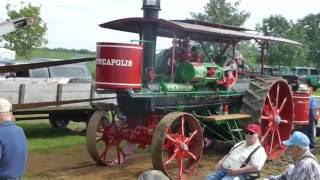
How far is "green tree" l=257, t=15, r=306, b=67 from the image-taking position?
47.6 m

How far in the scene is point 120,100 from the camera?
835cm

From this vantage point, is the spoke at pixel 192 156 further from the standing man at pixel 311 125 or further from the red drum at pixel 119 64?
the standing man at pixel 311 125

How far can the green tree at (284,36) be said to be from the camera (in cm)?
4762

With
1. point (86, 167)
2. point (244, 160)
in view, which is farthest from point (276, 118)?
point (244, 160)

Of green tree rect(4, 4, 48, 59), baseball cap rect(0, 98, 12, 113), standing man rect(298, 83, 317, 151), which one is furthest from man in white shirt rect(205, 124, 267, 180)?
green tree rect(4, 4, 48, 59)

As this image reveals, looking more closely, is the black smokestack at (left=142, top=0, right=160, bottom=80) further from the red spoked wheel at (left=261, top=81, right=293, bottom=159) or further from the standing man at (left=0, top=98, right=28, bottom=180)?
the standing man at (left=0, top=98, right=28, bottom=180)

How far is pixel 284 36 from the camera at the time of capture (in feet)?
175

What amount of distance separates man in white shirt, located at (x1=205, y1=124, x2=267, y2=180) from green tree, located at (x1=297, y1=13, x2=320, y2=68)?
55.8 m

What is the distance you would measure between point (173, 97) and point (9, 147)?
4384mm

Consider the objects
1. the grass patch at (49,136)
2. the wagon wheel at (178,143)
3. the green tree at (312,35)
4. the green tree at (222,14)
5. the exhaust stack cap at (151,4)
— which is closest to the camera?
the wagon wheel at (178,143)

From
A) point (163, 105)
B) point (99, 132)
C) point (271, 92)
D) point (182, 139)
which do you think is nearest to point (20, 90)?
point (99, 132)

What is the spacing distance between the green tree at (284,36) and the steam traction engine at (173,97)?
35607mm

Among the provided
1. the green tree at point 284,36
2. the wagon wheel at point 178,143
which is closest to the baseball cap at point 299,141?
the wagon wheel at point 178,143

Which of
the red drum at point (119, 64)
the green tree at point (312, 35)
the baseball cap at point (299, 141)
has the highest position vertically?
the green tree at point (312, 35)
